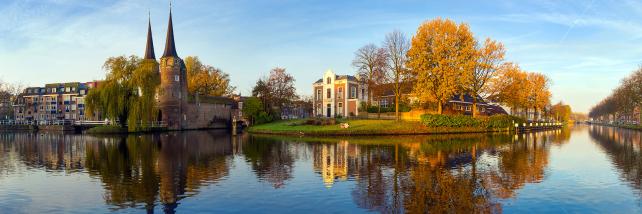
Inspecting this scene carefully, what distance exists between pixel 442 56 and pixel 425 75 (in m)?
3.04

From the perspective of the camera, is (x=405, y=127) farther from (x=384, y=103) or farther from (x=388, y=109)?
(x=384, y=103)

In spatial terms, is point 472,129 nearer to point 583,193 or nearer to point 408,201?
point 583,193

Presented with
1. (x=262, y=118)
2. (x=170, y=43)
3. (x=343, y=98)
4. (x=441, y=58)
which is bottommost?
(x=262, y=118)

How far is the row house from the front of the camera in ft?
338

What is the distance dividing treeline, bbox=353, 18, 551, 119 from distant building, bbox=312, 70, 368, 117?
1332cm

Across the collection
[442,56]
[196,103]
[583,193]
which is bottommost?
[583,193]

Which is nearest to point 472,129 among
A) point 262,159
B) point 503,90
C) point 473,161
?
point 503,90

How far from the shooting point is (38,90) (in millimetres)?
107312

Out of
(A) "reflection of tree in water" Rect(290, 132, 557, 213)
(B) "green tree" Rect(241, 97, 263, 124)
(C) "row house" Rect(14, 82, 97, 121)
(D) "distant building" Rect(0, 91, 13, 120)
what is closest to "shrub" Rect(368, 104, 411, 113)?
(B) "green tree" Rect(241, 97, 263, 124)

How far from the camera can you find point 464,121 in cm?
5247

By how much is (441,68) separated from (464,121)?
926 cm

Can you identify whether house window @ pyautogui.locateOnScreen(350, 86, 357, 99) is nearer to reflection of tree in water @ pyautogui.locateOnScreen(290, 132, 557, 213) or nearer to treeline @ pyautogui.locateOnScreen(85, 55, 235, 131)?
treeline @ pyautogui.locateOnScreen(85, 55, 235, 131)

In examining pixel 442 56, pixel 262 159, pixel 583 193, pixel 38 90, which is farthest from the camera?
pixel 38 90

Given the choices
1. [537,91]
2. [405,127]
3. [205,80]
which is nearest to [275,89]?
[205,80]
